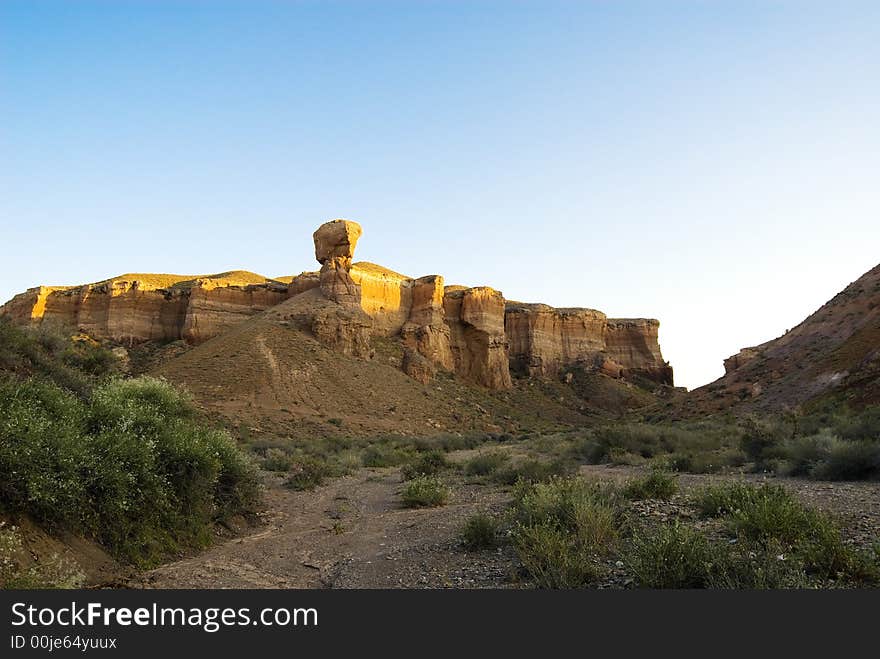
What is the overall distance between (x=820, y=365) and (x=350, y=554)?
27.2 metres

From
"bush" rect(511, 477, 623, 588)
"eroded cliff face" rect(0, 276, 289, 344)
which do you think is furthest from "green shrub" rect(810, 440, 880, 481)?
"eroded cliff face" rect(0, 276, 289, 344)

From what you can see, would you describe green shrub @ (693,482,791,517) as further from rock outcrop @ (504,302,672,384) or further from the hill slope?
rock outcrop @ (504,302,672,384)

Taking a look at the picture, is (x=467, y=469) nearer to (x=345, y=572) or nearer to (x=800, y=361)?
(x=345, y=572)

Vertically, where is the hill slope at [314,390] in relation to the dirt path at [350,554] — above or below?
above

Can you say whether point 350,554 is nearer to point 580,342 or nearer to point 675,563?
point 675,563

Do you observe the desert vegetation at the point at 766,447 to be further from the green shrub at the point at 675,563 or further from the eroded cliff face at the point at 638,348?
the eroded cliff face at the point at 638,348

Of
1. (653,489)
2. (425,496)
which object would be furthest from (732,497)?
(425,496)

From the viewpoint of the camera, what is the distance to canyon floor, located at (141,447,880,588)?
598 centimetres

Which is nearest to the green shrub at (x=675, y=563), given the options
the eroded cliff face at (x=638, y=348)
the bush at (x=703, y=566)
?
the bush at (x=703, y=566)

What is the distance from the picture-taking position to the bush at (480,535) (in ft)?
22.9

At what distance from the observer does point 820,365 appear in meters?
26.4

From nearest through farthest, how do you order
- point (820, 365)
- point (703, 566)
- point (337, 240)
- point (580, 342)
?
point (703, 566) < point (820, 365) < point (337, 240) < point (580, 342)

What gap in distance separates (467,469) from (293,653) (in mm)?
12481

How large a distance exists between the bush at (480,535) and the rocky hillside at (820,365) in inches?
742
